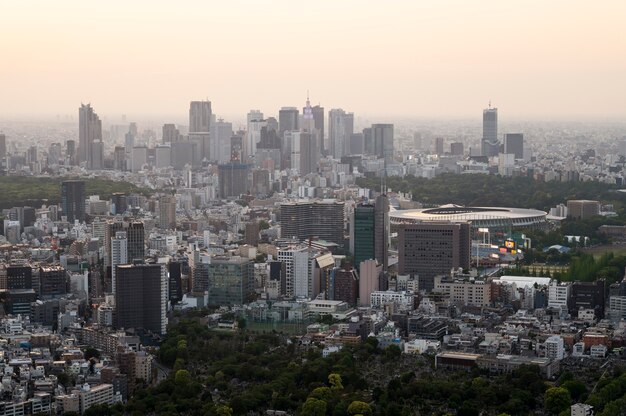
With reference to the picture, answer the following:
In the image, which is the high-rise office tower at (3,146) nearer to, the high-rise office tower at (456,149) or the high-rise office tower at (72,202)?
the high-rise office tower at (72,202)

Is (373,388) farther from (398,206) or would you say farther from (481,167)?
(481,167)

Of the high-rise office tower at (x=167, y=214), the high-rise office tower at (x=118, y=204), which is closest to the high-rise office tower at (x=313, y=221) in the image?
the high-rise office tower at (x=167, y=214)

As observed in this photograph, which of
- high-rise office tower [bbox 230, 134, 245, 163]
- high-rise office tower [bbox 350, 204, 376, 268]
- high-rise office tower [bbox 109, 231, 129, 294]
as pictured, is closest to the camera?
high-rise office tower [bbox 109, 231, 129, 294]

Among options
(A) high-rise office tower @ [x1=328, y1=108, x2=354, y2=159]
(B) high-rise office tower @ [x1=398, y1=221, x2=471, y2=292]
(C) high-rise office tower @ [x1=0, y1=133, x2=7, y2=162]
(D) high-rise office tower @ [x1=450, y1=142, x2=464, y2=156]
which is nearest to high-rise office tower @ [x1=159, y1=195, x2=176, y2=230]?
(B) high-rise office tower @ [x1=398, y1=221, x2=471, y2=292]

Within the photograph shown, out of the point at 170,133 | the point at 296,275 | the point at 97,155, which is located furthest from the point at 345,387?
the point at 170,133

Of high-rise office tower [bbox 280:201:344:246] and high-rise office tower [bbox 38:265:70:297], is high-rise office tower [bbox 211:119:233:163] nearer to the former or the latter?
high-rise office tower [bbox 280:201:344:246]

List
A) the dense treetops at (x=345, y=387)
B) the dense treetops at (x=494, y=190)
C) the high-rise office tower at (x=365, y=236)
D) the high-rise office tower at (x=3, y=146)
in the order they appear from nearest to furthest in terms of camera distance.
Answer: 1. the dense treetops at (x=345, y=387)
2. the high-rise office tower at (x=365, y=236)
3. the dense treetops at (x=494, y=190)
4. the high-rise office tower at (x=3, y=146)

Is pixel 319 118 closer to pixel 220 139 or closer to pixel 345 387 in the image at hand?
pixel 220 139
